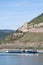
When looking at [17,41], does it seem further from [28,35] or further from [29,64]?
[29,64]

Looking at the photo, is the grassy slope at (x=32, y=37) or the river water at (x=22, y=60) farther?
the grassy slope at (x=32, y=37)

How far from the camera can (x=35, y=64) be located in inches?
3625

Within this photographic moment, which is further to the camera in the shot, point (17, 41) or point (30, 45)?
point (17, 41)

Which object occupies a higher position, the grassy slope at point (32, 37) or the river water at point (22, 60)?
the grassy slope at point (32, 37)

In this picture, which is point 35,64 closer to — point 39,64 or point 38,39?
point 39,64

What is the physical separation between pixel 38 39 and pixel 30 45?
6004 millimetres

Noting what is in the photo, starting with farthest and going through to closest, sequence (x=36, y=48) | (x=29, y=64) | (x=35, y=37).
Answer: (x=35, y=37) → (x=36, y=48) → (x=29, y=64)

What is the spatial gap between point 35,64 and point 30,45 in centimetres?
9245

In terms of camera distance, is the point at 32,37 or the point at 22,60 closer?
the point at 22,60

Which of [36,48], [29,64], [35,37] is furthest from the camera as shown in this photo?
[35,37]

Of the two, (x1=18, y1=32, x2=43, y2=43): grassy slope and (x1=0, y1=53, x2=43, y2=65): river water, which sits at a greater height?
(x1=18, y1=32, x2=43, y2=43): grassy slope

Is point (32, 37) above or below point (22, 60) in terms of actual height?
above

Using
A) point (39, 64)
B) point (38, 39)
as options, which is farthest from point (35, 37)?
point (39, 64)

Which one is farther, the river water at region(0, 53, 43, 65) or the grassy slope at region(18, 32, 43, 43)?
the grassy slope at region(18, 32, 43, 43)
